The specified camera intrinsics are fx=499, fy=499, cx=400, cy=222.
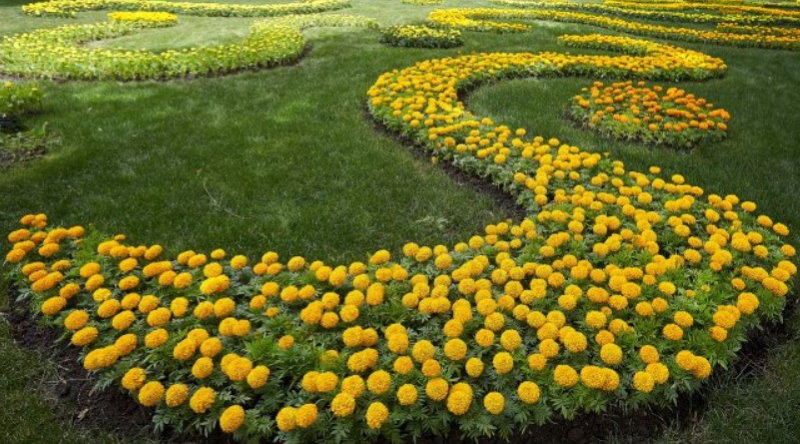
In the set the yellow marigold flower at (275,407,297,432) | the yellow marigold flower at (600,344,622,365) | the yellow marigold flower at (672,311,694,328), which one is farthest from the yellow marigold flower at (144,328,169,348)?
the yellow marigold flower at (672,311,694,328)

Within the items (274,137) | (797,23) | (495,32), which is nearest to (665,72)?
(495,32)

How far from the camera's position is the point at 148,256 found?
4.40 m

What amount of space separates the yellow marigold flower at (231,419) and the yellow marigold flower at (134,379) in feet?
2.18

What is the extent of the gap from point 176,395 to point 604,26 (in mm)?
17359

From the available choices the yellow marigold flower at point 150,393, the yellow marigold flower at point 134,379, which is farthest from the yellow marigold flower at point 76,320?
the yellow marigold flower at point 150,393

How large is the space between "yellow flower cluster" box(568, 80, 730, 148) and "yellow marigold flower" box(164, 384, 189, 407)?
6746 millimetres

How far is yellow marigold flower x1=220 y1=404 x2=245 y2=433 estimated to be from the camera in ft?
9.36

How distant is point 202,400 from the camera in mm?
2986

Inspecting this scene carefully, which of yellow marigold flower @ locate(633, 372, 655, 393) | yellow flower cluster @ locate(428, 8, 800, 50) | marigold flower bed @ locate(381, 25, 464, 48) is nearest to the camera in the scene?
yellow marigold flower @ locate(633, 372, 655, 393)

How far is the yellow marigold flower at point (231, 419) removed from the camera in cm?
285

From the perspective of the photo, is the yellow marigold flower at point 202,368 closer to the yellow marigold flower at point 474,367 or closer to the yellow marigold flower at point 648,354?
the yellow marigold flower at point 474,367

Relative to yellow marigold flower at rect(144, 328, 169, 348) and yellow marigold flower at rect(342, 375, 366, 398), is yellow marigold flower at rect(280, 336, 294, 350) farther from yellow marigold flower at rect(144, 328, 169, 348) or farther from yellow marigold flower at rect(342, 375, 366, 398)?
yellow marigold flower at rect(144, 328, 169, 348)

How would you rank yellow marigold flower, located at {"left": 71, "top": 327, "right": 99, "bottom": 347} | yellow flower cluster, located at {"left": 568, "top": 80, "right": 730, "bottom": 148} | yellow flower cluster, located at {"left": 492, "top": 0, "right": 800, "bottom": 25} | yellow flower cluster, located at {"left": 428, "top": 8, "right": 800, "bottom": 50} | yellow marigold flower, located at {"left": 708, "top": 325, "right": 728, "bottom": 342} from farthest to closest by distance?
yellow flower cluster, located at {"left": 492, "top": 0, "right": 800, "bottom": 25} → yellow flower cluster, located at {"left": 428, "top": 8, "right": 800, "bottom": 50} → yellow flower cluster, located at {"left": 568, "top": 80, "right": 730, "bottom": 148} → yellow marigold flower, located at {"left": 71, "top": 327, "right": 99, "bottom": 347} → yellow marigold flower, located at {"left": 708, "top": 325, "right": 728, "bottom": 342}

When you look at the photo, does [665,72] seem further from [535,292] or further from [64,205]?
[64,205]
